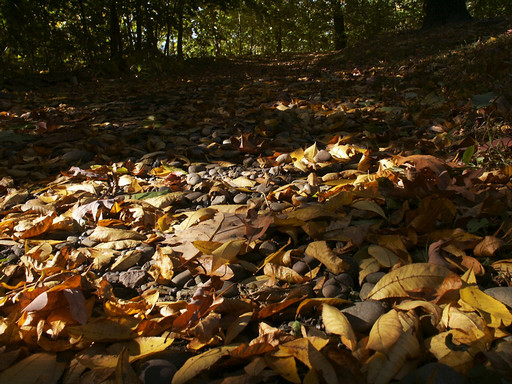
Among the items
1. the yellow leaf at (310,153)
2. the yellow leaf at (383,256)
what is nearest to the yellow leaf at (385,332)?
the yellow leaf at (383,256)

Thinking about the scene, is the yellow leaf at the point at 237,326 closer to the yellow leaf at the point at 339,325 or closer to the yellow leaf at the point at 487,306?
the yellow leaf at the point at 339,325

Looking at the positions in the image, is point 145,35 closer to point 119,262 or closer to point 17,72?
point 17,72

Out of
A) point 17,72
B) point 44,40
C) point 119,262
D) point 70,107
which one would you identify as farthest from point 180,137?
point 44,40

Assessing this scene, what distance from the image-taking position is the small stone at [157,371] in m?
0.85

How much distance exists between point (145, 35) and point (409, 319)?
7670mm

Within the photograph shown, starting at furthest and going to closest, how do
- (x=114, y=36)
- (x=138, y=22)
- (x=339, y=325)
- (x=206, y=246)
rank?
(x=138, y=22) → (x=114, y=36) → (x=206, y=246) → (x=339, y=325)

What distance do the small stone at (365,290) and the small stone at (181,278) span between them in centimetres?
52

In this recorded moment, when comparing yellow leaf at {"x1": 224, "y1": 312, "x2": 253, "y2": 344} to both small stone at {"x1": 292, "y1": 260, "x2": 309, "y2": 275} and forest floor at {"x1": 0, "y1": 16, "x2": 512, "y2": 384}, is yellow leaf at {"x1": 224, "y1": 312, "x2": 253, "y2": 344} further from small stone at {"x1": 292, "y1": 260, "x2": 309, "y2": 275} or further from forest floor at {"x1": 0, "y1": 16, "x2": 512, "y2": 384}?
small stone at {"x1": 292, "y1": 260, "x2": 309, "y2": 275}

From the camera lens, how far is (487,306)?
909mm

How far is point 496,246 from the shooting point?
1.14 meters

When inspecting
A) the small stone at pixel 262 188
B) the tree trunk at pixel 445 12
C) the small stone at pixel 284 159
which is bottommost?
the small stone at pixel 262 188

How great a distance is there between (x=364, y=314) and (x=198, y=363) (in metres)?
0.43

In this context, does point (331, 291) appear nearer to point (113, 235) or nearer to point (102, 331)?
point (102, 331)

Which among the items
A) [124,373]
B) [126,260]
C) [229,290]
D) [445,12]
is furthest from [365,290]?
[445,12]
